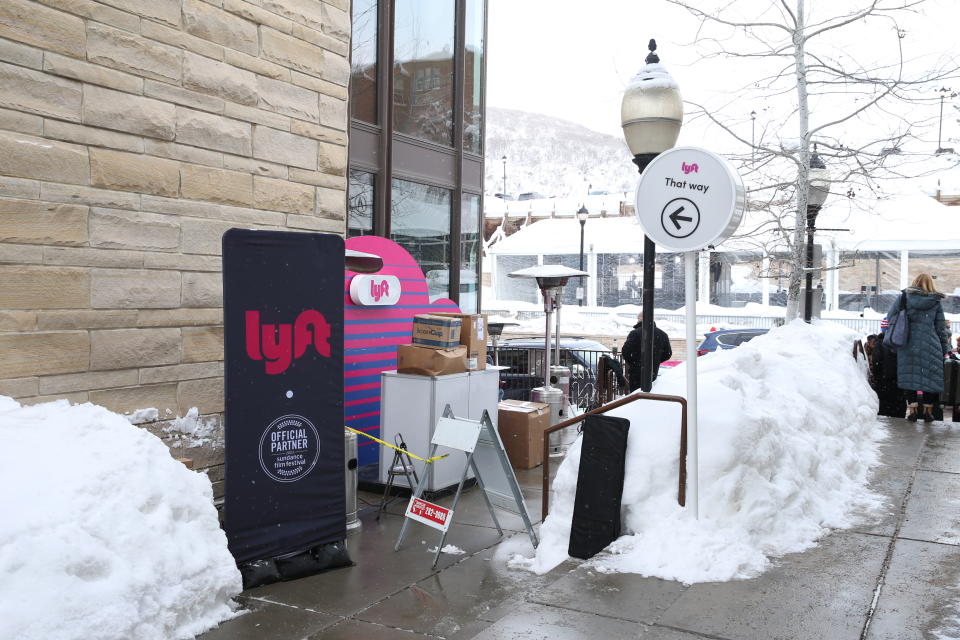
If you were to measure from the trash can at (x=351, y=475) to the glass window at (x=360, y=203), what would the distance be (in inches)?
200

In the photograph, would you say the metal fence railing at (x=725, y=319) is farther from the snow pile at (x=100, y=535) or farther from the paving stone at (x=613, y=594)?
the snow pile at (x=100, y=535)

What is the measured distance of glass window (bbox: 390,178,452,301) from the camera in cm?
1223

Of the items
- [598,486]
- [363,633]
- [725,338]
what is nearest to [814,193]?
[725,338]

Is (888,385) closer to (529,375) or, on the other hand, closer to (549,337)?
(549,337)

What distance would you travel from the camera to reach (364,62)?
1139cm

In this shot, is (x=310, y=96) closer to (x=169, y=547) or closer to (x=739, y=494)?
(x=169, y=547)

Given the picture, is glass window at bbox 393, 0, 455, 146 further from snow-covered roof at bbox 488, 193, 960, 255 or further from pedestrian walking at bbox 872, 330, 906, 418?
snow-covered roof at bbox 488, 193, 960, 255

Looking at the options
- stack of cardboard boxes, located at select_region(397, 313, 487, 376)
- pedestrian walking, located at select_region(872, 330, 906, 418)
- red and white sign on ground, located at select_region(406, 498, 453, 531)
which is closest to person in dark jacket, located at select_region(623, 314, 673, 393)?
pedestrian walking, located at select_region(872, 330, 906, 418)

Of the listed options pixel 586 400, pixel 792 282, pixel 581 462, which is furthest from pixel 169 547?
pixel 792 282

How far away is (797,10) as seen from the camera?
1325 cm

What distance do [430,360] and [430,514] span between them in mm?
2141

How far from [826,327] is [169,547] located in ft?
37.1

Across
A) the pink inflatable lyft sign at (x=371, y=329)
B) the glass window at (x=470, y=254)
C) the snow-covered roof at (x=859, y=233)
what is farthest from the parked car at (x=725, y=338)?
the pink inflatable lyft sign at (x=371, y=329)

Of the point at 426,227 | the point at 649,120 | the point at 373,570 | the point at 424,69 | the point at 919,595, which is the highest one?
the point at 424,69
